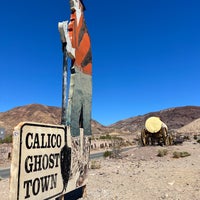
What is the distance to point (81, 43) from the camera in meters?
8.64

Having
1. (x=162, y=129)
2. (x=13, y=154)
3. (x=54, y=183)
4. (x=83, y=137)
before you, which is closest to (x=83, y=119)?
(x=83, y=137)

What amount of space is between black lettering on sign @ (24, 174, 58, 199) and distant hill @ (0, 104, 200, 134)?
239 ft

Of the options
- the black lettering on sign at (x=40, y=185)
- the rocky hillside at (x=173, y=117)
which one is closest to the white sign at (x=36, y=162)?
the black lettering on sign at (x=40, y=185)

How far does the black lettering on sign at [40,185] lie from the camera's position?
4543mm

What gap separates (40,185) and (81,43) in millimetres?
4732

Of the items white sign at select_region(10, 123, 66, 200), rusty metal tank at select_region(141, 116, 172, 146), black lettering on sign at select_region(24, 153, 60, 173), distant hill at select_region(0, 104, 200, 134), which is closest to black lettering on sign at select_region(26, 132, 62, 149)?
white sign at select_region(10, 123, 66, 200)

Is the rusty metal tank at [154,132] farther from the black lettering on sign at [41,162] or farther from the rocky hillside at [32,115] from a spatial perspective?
the rocky hillside at [32,115]

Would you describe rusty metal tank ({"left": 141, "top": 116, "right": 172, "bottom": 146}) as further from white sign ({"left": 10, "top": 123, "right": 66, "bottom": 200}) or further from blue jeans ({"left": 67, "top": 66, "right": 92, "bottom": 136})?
white sign ({"left": 10, "top": 123, "right": 66, "bottom": 200})

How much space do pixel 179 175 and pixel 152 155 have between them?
8820mm

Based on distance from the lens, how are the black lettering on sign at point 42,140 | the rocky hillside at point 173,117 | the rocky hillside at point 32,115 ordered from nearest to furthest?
1. the black lettering on sign at point 42,140
2. the rocky hillside at point 32,115
3. the rocky hillside at point 173,117

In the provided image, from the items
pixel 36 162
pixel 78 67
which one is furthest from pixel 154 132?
pixel 36 162

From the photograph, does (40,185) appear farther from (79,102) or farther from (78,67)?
(78,67)

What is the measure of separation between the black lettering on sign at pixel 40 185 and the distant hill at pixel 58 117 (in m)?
72.8

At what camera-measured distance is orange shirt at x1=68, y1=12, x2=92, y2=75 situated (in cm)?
790
